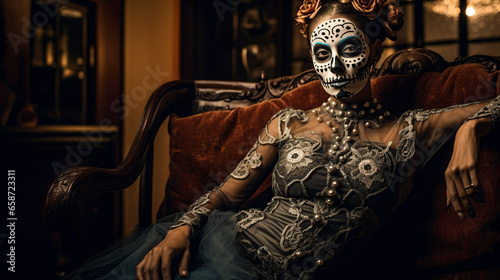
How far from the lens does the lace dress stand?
41.0 inches

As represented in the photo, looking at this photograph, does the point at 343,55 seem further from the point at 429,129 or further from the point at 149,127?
the point at 149,127

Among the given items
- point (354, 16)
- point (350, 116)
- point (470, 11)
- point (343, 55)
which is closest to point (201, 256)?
point (350, 116)

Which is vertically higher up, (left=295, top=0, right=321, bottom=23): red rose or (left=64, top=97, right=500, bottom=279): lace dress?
(left=295, top=0, right=321, bottom=23): red rose

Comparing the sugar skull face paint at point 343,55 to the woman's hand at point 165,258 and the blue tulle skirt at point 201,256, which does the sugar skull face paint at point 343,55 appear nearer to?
the blue tulle skirt at point 201,256

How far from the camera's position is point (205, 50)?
275cm

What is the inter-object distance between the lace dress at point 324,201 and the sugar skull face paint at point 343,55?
13 cm

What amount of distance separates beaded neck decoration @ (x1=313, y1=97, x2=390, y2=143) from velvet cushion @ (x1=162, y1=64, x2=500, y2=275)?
191mm

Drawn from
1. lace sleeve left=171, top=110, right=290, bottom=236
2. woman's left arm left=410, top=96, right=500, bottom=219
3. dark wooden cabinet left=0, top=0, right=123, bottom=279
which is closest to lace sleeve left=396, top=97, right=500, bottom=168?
woman's left arm left=410, top=96, right=500, bottom=219

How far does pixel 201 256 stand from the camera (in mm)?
1039

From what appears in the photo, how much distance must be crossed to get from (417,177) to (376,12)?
0.52 m

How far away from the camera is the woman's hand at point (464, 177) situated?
871mm

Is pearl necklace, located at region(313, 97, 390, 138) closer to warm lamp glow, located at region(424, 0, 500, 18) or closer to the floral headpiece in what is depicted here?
the floral headpiece

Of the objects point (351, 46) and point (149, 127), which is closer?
point (351, 46)

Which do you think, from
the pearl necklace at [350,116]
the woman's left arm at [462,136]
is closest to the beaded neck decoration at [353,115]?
the pearl necklace at [350,116]
